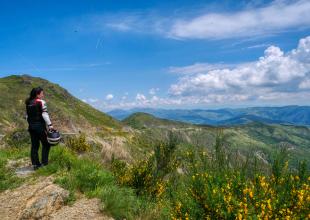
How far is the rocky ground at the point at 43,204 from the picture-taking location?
9133 millimetres

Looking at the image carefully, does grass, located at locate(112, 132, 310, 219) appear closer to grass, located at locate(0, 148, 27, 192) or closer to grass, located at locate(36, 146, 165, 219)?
grass, located at locate(36, 146, 165, 219)

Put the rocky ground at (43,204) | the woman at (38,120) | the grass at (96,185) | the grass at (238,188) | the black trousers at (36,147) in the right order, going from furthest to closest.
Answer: the woman at (38,120) < the black trousers at (36,147) < the grass at (96,185) < the rocky ground at (43,204) < the grass at (238,188)

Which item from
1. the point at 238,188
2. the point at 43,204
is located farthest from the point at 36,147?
the point at 238,188

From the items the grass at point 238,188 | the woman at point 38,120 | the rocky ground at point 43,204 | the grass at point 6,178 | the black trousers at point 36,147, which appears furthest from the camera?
the woman at point 38,120

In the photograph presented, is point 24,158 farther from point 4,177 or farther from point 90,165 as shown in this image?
point 90,165

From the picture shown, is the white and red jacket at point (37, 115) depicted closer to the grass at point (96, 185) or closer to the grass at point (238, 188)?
the grass at point (96, 185)

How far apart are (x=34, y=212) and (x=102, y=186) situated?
1943 millimetres

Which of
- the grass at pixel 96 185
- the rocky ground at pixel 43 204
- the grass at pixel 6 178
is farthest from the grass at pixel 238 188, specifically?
the grass at pixel 6 178

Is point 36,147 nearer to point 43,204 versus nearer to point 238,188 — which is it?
point 43,204

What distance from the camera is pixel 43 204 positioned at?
9492mm

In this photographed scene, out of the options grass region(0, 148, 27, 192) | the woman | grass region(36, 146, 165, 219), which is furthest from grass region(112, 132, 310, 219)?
the woman

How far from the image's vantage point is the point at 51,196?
9758mm

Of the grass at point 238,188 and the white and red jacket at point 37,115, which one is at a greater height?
the white and red jacket at point 37,115

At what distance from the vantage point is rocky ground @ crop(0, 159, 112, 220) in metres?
9.13
